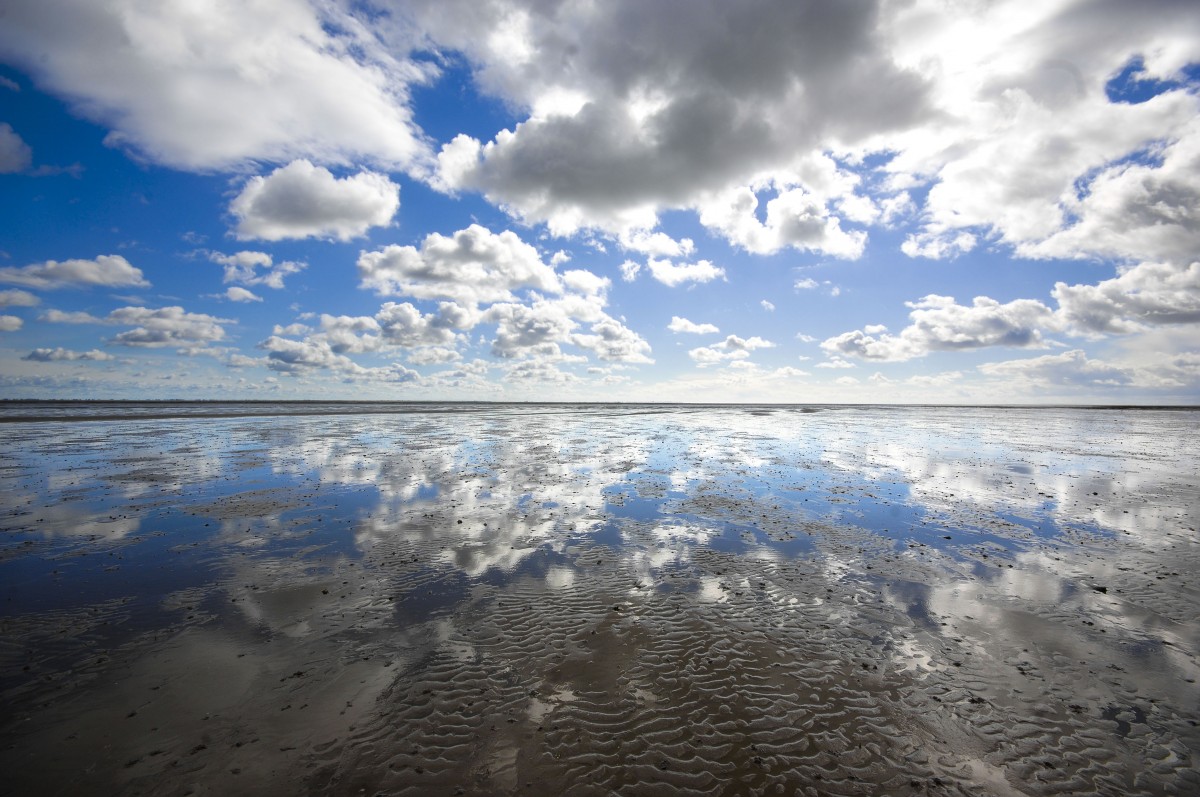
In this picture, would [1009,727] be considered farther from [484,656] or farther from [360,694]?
[360,694]

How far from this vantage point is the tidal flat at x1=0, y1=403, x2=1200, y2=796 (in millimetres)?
5816

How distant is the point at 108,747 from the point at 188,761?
1227mm

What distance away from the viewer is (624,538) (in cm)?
1469

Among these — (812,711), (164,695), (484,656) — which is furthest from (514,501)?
(812,711)

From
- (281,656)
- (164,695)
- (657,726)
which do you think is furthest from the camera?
(281,656)

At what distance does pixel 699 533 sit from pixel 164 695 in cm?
1268

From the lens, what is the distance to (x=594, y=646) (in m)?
8.51

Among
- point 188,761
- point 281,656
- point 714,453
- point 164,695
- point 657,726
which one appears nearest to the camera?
point 188,761

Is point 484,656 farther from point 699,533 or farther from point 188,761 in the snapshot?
point 699,533

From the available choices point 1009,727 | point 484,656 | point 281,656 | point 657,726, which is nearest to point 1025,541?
point 1009,727

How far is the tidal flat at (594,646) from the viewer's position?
5.82 metres

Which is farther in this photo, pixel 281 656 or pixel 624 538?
pixel 624 538

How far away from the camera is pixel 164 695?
7020 millimetres

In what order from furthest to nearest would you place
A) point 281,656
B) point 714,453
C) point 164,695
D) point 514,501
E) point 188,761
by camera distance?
point 714,453, point 514,501, point 281,656, point 164,695, point 188,761
